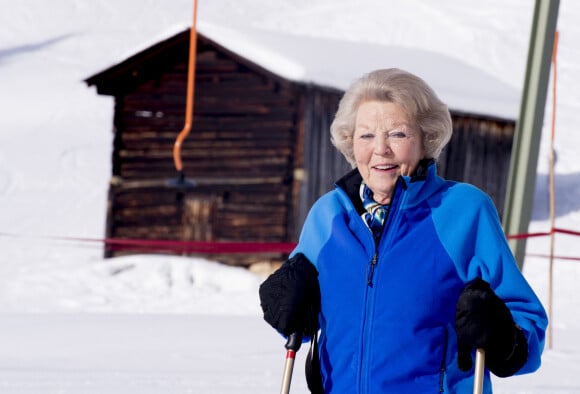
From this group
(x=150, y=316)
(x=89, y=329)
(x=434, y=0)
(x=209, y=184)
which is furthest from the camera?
(x=434, y=0)

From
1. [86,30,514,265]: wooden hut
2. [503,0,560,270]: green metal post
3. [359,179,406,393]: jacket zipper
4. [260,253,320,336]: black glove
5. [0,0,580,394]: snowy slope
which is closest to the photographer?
[359,179,406,393]: jacket zipper

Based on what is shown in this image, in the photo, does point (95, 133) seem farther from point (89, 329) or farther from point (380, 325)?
point (380, 325)

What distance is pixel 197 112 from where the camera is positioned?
18844 mm

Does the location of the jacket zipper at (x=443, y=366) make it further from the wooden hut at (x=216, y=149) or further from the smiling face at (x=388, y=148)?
the wooden hut at (x=216, y=149)

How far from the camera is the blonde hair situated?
2.85 meters

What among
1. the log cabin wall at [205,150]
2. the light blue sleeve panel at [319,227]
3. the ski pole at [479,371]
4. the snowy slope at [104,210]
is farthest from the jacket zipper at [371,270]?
the log cabin wall at [205,150]

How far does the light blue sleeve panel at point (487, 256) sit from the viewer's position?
273 cm

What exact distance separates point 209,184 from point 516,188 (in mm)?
10534

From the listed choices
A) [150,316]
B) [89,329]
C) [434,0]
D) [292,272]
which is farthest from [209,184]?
[434,0]

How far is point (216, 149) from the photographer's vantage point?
18797mm

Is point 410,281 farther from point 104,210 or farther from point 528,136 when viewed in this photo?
point 104,210

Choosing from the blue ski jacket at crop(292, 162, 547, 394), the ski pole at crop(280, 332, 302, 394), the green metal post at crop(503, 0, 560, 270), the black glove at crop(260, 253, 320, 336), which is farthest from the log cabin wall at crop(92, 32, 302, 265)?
the blue ski jacket at crop(292, 162, 547, 394)

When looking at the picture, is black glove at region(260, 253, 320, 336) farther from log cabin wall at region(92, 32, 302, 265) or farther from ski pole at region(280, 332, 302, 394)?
log cabin wall at region(92, 32, 302, 265)

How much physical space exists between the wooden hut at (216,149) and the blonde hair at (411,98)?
589 inches
